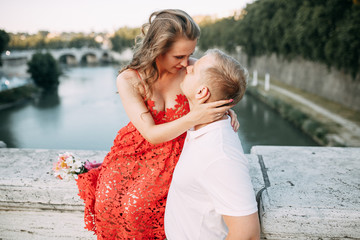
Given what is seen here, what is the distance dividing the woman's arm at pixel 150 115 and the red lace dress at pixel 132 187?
0.30 ft

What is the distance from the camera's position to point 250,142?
397 inches

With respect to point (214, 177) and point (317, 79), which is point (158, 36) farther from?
point (317, 79)

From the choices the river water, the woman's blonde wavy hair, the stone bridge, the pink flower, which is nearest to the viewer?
the woman's blonde wavy hair

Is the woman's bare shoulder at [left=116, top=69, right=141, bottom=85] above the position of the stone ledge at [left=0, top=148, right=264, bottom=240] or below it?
above

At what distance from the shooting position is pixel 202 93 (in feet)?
2.96

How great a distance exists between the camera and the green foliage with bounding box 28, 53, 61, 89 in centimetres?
2347

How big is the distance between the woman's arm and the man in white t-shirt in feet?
0.11

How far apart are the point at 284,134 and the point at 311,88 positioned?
12.9ft

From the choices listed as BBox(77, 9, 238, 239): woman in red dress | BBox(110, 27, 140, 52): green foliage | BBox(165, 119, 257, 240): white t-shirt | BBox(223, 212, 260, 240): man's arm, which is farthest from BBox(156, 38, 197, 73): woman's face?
BBox(110, 27, 140, 52): green foliage

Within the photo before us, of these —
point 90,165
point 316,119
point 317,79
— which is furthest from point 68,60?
point 90,165

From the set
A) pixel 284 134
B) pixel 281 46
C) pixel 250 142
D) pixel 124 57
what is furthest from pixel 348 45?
pixel 124 57

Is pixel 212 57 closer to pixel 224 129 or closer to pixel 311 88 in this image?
pixel 224 129

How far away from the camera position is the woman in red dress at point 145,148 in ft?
3.82

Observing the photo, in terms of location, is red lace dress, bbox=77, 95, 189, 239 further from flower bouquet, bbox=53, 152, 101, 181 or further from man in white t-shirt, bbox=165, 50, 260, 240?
man in white t-shirt, bbox=165, 50, 260, 240
